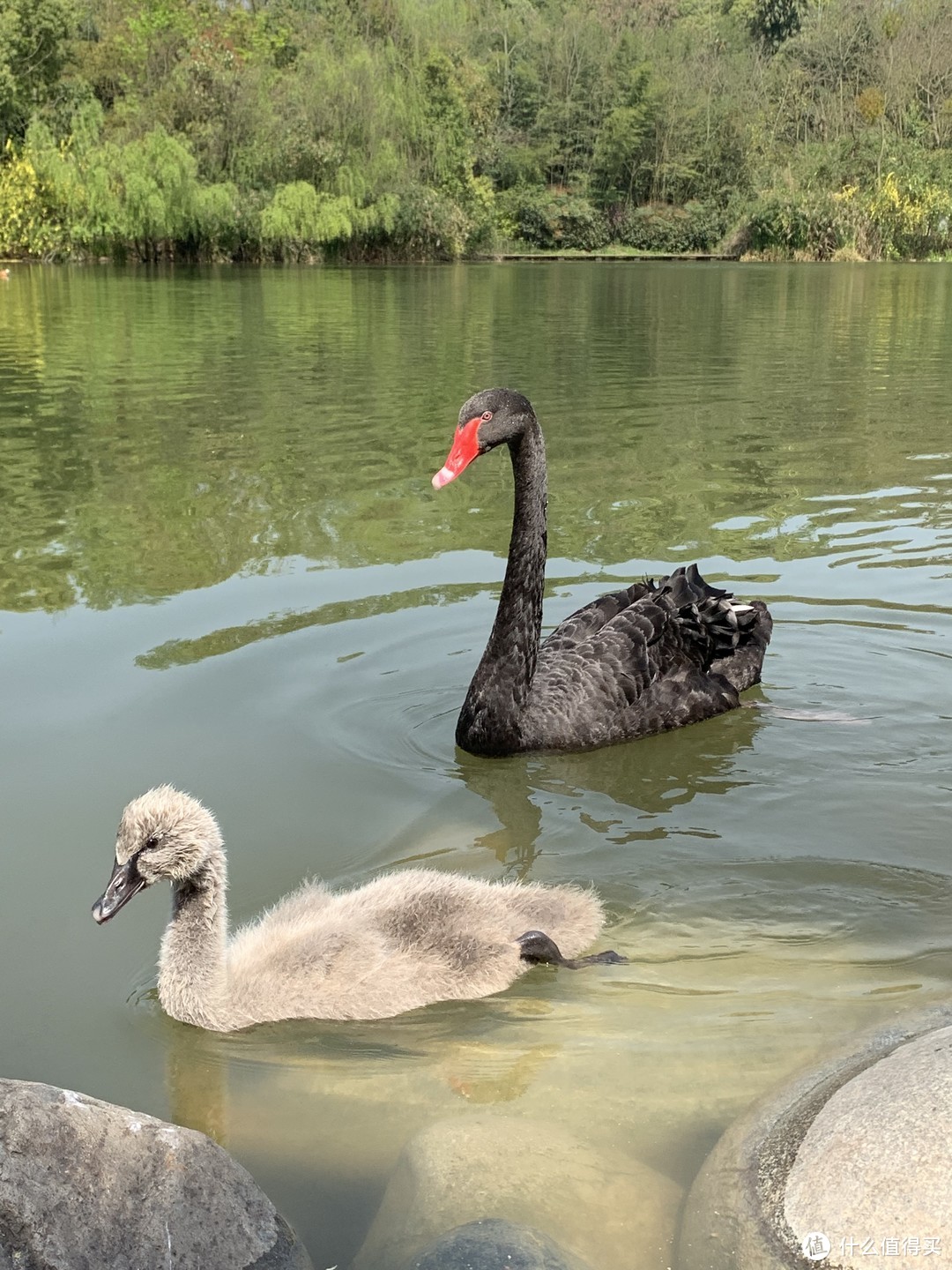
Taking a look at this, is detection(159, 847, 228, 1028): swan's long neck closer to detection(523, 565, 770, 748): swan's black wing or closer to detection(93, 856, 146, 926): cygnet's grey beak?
detection(93, 856, 146, 926): cygnet's grey beak

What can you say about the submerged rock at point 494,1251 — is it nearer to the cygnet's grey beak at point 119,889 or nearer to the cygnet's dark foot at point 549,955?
the cygnet's dark foot at point 549,955

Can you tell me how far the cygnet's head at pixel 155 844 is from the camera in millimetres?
3084

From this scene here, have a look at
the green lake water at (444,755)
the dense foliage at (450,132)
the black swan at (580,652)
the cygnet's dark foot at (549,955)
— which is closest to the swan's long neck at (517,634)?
the black swan at (580,652)

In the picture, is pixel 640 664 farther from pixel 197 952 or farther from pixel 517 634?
pixel 197 952

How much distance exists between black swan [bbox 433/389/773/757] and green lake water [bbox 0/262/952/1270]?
127 mm

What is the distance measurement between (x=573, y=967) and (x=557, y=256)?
195ft

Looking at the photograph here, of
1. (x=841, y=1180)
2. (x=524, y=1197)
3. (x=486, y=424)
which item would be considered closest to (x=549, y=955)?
(x=524, y=1197)

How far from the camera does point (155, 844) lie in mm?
3121

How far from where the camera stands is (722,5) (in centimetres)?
11338

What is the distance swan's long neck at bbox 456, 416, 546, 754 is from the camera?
488cm

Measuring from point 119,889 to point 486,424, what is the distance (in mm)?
2407

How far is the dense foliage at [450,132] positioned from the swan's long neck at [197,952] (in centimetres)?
3905

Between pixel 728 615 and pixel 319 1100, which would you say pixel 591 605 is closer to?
pixel 728 615

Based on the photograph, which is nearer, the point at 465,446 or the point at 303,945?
the point at 303,945
